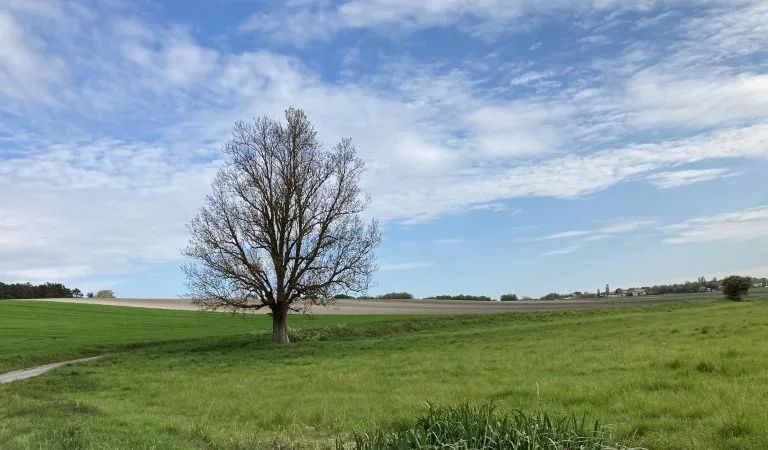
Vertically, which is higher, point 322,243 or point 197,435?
point 322,243

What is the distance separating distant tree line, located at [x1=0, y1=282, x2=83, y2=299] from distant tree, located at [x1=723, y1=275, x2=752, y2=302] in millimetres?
91473

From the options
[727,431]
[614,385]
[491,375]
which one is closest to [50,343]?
[491,375]

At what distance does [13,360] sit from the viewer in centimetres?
3031

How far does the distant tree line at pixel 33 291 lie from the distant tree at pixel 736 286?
300ft

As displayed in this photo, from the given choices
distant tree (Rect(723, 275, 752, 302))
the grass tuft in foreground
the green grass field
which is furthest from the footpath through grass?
distant tree (Rect(723, 275, 752, 302))

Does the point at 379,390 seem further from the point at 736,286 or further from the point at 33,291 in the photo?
the point at 33,291

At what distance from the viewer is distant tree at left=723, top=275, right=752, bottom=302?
54500mm

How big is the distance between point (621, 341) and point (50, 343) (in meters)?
32.6

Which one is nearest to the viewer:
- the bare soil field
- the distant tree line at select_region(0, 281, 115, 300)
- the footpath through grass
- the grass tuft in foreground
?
the grass tuft in foreground

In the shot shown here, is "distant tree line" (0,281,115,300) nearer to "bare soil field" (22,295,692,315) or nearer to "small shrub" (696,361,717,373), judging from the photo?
"bare soil field" (22,295,692,315)

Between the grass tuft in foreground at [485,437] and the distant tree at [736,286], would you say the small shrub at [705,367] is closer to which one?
the grass tuft in foreground at [485,437]

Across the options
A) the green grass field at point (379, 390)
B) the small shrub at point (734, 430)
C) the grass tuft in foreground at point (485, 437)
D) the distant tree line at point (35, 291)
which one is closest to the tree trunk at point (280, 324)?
the green grass field at point (379, 390)

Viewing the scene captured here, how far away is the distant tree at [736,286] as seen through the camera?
2146 inches

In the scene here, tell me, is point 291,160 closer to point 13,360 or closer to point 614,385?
point 13,360
